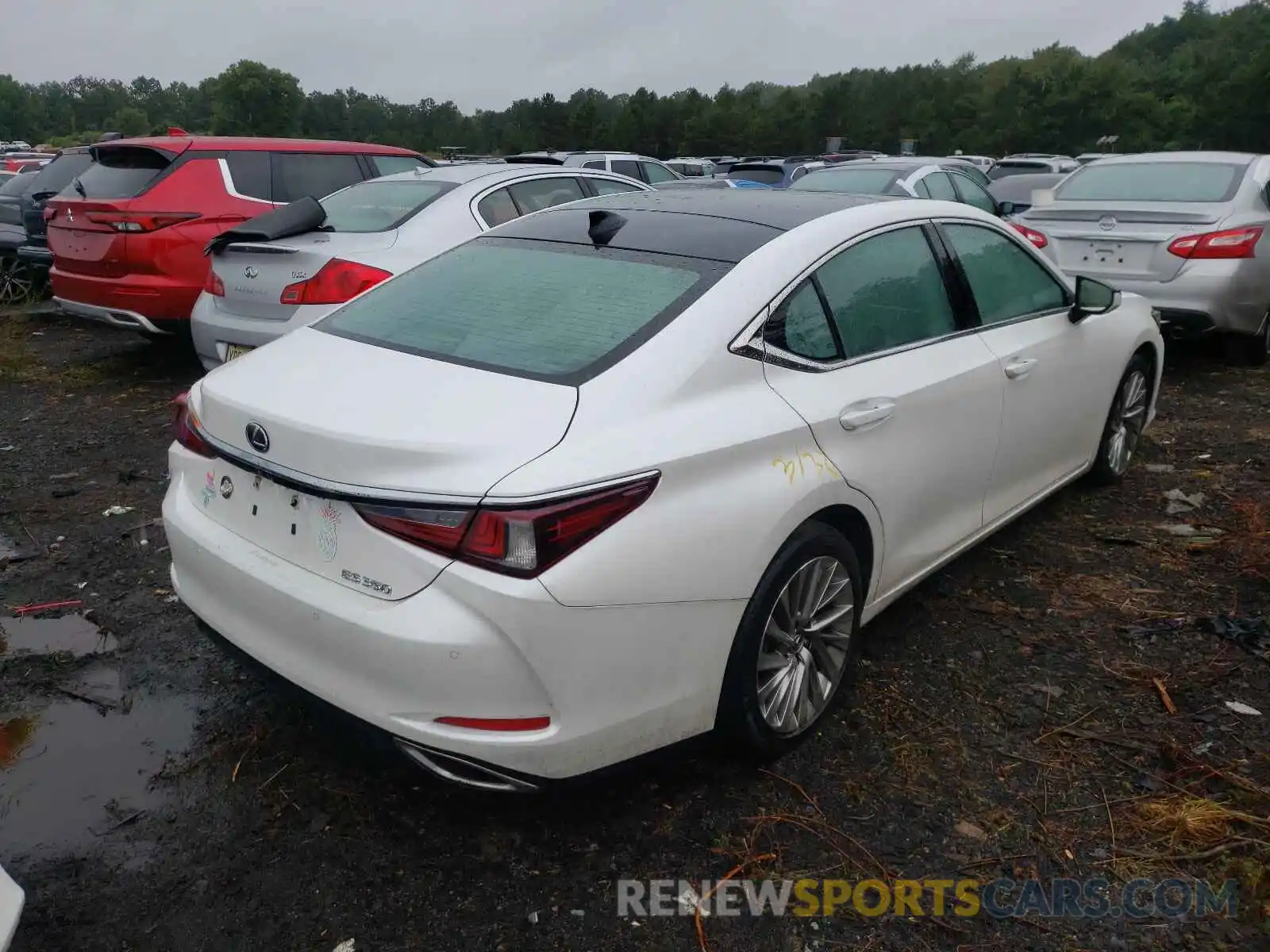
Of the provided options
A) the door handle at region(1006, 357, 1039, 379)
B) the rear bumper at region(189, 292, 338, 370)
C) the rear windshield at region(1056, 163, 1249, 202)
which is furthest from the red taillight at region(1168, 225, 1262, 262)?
the rear bumper at region(189, 292, 338, 370)

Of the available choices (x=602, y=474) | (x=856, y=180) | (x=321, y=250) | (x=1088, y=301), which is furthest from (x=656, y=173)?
(x=602, y=474)

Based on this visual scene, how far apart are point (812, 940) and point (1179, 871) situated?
3.29 feet

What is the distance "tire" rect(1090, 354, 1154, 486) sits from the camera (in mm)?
→ 4828

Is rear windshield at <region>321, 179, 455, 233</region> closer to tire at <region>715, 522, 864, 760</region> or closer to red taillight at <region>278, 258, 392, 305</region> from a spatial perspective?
red taillight at <region>278, 258, 392, 305</region>

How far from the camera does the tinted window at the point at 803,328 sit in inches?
109

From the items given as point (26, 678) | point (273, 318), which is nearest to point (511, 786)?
point (26, 678)

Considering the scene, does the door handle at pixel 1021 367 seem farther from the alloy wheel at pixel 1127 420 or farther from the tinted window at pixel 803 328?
the alloy wheel at pixel 1127 420

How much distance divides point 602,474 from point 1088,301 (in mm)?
2938

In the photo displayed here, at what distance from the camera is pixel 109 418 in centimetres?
652

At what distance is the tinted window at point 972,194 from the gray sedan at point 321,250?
16.8 feet

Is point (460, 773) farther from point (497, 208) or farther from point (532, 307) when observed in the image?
point (497, 208)

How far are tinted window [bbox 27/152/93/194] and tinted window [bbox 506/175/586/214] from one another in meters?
6.30

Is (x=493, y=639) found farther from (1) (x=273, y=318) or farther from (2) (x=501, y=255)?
(1) (x=273, y=318)

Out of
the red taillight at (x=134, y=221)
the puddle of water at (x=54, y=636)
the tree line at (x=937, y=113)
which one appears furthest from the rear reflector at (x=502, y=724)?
the tree line at (x=937, y=113)
